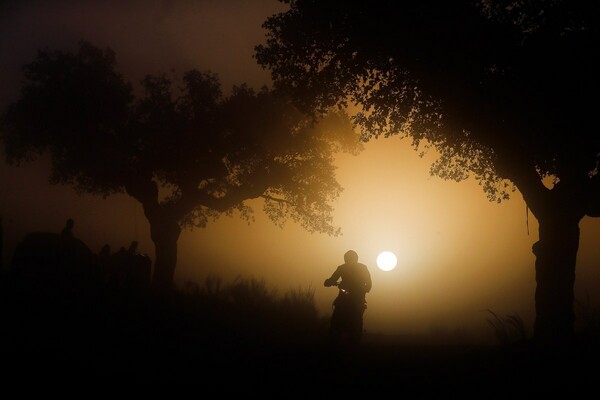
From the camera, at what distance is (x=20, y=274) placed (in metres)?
16.1

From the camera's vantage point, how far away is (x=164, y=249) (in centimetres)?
2431

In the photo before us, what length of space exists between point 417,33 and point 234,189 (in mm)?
14928

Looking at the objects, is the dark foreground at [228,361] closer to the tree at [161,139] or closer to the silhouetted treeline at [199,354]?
the silhouetted treeline at [199,354]

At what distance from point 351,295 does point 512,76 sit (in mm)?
6100

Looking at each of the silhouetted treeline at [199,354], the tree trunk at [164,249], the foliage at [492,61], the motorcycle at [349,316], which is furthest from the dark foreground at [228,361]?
the tree trunk at [164,249]

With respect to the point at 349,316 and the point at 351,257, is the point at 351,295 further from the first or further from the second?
the point at 351,257

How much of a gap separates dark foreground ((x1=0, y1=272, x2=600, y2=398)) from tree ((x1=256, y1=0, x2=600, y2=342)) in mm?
2514

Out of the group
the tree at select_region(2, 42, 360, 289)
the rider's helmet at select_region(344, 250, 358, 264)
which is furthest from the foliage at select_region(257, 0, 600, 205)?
the tree at select_region(2, 42, 360, 289)

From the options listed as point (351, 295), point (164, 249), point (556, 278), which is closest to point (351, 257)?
point (351, 295)

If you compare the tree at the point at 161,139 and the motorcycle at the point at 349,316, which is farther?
the tree at the point at 161,139

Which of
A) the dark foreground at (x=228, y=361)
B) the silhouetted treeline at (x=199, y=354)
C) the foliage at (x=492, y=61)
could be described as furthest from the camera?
the foliage at (x=492, y=61)

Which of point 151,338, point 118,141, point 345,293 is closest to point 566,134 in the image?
point 345,293

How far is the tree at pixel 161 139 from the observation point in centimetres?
2366

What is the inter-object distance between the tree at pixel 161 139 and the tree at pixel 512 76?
1164 cm
